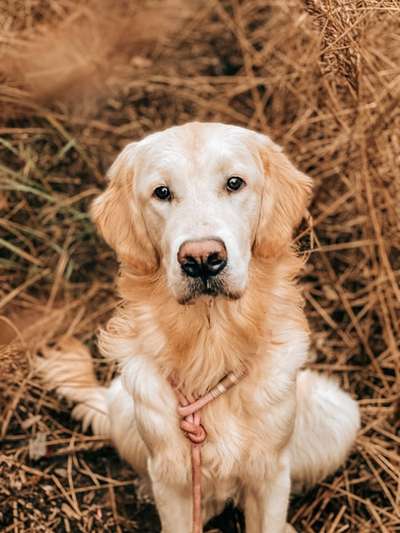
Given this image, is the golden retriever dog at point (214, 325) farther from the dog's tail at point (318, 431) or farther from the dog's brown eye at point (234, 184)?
the dog's tail at point (318, 431)

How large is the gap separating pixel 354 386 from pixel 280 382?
1301mm

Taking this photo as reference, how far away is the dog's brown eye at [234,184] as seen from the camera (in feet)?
7.45

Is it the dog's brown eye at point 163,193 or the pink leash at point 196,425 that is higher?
the dog's brown eye at point 163,193

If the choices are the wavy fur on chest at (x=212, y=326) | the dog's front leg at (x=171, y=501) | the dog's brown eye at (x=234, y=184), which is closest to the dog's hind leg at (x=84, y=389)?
the dog's front leg at (x=171, y=501)

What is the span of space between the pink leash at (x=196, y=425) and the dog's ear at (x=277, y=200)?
482 mm

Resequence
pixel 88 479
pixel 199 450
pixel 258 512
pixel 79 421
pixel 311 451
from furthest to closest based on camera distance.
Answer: pixel 79 421, pixel 88 479, pixel 311 451, pixel 258 512, pixel 199 450

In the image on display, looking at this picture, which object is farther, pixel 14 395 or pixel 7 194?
pixel 7 194

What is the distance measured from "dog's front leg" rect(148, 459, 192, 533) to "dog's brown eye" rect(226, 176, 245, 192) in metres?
1.02

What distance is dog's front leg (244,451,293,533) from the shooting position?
97.7 inches

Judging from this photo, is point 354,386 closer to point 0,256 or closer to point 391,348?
point 391,348

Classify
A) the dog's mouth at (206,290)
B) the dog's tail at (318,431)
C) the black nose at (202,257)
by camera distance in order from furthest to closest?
the dog's tail at (318,431), the dog's mouth at (206,290), the black nose at (202,257)

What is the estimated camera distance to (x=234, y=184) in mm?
2277

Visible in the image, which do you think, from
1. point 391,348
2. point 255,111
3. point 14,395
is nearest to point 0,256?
point 14,395

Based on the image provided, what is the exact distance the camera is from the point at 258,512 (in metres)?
2.59
